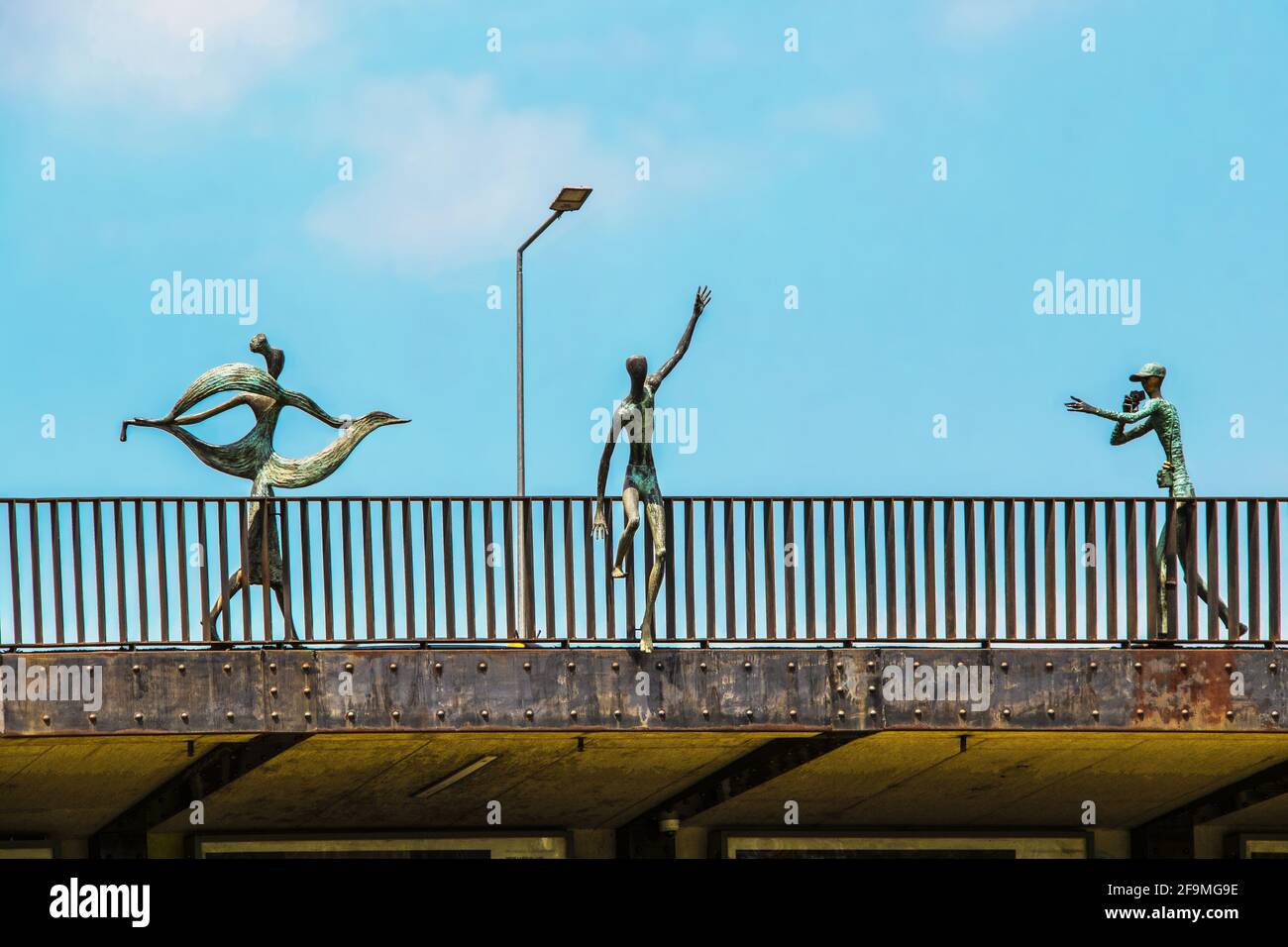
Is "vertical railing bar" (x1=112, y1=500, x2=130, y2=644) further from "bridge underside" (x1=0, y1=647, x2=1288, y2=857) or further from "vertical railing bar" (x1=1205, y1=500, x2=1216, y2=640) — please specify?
"vertical railing bar" (x1=1205, y1=500, x2=1216, y2=640)

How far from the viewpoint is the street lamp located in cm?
2077

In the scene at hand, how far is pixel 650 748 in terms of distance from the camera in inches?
853

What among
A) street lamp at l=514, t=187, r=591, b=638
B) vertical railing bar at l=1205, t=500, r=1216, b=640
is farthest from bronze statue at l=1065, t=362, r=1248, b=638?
street lamp at l=514, t=187, r=591, b=638

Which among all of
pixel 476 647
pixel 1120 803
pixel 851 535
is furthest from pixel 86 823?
pixel 1120 803

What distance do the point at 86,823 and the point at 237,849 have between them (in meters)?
1.46

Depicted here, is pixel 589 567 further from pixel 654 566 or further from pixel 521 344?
pixel 521 344

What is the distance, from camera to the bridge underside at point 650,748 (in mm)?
20406

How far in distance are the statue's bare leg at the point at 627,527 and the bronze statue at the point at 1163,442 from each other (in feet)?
13.8

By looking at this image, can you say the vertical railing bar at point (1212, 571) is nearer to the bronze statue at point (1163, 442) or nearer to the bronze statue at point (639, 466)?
the bronze statue at point (1163, 442)

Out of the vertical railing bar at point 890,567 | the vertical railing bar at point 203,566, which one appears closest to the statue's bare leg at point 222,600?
the vertical railing bar at point 203,566

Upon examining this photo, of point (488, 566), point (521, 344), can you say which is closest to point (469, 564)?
point (488, 566)

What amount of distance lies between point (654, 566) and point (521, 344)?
12316 mm

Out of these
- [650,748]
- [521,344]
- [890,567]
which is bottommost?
[650,748]

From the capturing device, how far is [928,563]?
840 inches
